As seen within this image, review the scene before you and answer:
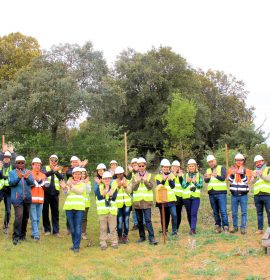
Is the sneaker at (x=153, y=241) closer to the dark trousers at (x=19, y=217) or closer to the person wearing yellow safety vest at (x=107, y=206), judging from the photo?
the person wearing yellow safety vest at (x=107, y=206)

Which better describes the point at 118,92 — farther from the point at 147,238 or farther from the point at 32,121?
the point at 147,238

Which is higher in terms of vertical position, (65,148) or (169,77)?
(169,77)


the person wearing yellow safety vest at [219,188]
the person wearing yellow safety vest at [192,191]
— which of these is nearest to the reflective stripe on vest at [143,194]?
the person wearing yellow safety vest at [192,191]

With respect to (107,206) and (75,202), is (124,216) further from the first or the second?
(75,202)

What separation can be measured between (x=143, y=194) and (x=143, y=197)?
0.07m

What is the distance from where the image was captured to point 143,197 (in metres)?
10.0

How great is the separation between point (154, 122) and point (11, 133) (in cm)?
1635

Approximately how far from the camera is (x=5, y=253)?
889cm

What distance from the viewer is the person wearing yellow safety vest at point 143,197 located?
9945mm

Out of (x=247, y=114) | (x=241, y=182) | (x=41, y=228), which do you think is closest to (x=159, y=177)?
(x=241, y=182)

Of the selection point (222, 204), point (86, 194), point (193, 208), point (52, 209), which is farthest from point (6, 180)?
point (222, 204)

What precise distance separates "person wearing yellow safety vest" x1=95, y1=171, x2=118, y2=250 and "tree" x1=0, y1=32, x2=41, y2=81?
25.4 m

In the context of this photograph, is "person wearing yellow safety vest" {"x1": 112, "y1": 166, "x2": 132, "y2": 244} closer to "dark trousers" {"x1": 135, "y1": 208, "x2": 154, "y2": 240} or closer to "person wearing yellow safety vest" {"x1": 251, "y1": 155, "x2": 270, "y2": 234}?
"dark trousers" {"x1": 135, "y1": 208, "x2": 154, "y2": 240}

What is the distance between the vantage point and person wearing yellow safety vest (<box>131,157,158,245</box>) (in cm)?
995
